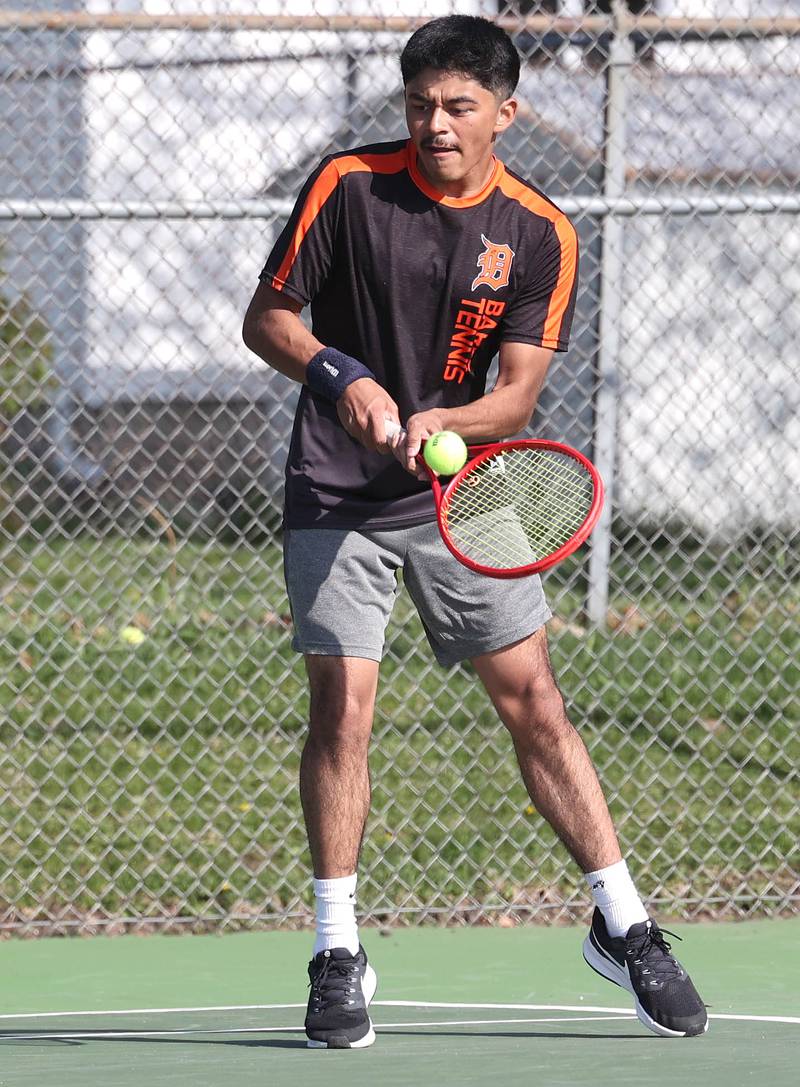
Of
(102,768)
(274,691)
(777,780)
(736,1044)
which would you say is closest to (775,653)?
(777,780)

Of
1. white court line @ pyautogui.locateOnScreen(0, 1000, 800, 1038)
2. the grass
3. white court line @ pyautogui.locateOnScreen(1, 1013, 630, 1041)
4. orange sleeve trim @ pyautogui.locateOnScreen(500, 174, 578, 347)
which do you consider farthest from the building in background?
white court line @ pyautogui.locateOnScreen(1, 1013, 630, 1041)

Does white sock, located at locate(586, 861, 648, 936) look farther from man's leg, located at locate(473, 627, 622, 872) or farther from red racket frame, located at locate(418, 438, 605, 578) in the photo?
red racket frame, located at locate(418, 438, 605, 578)

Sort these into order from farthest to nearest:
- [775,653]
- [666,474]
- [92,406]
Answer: [92,406] → [666,474] → [775,653]

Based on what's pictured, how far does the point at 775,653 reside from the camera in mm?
7145

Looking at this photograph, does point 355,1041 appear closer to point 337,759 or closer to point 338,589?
point 337,759

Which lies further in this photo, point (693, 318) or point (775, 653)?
point (693, 318)

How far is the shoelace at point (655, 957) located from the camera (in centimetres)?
365

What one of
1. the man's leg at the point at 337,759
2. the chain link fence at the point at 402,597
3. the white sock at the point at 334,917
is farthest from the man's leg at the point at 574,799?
the chain link fence at the point at 402,597

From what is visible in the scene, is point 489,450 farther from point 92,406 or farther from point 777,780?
point 92,406

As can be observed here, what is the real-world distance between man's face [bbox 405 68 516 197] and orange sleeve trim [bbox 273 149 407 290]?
0.30 feet

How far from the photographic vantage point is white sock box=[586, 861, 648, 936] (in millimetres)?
3717

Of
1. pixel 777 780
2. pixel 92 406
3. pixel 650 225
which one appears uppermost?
pixel 650 225

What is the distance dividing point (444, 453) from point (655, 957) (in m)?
1.16

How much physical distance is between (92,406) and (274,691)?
376 cm
